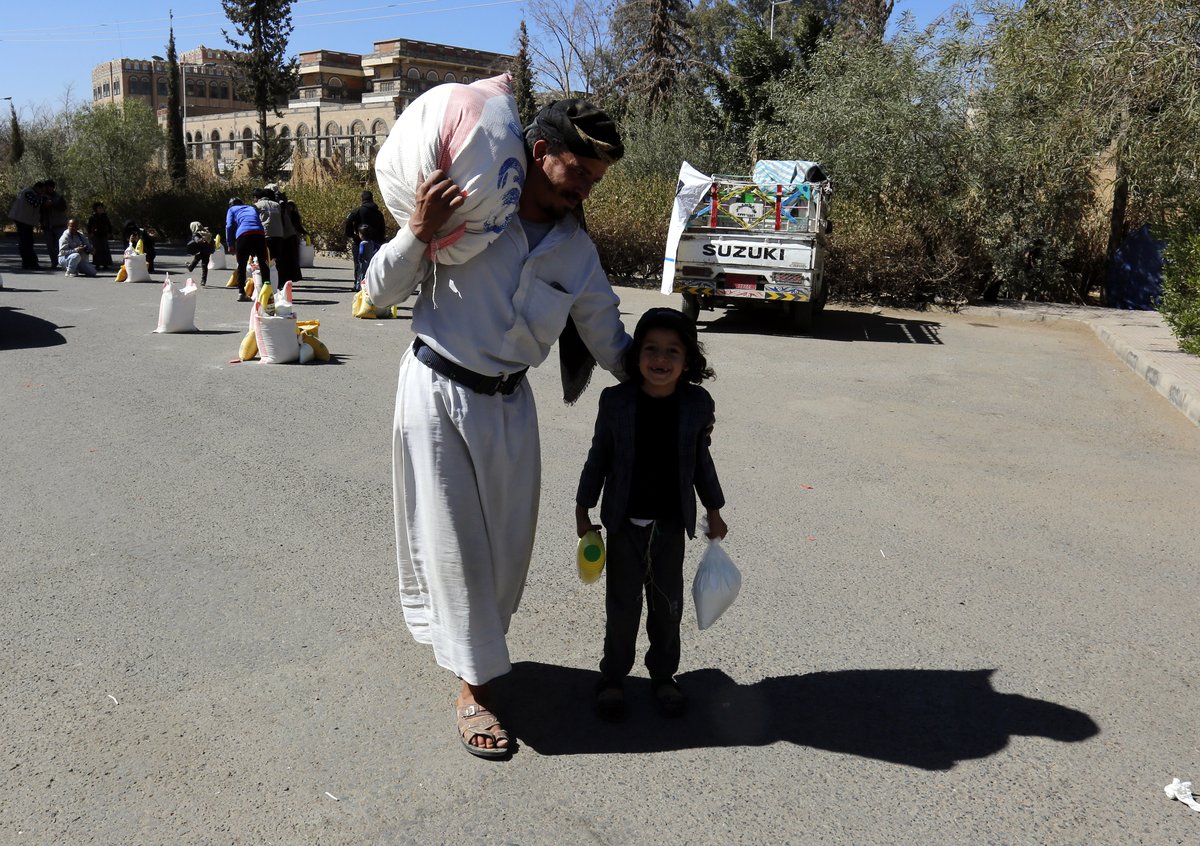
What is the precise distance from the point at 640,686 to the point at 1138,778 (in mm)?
1582

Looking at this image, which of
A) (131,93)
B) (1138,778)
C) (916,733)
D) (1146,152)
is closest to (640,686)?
(916,733)

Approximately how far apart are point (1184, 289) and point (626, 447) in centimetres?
1239

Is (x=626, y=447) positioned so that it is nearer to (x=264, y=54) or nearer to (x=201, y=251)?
(x=201, y=251)

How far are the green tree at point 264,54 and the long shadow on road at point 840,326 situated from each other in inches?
1390

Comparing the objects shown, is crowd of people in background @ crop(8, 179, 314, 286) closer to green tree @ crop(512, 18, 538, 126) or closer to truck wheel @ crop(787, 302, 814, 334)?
truck wheel @ crop(787, 302, 814, 334)

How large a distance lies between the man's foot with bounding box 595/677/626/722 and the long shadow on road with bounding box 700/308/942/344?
11.2m

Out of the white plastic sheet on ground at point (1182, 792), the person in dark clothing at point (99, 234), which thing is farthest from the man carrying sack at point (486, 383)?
the person in dark clothing at point (99, 234)

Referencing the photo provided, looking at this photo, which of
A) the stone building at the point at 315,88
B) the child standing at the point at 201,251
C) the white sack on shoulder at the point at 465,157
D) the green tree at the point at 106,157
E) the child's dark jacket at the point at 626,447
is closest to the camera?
the white sack on shoulder at the point at 465,157

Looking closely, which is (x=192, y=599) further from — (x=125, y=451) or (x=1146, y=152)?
(x=1146, y=152)

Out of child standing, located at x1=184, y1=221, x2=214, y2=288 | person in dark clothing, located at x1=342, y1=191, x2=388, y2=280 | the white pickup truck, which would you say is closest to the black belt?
the white pickup truck

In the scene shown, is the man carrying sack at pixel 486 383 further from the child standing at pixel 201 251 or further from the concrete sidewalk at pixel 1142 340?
A: the child standing at pixel 201 251

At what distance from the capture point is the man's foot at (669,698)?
344 cm

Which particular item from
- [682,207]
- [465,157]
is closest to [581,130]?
[465,157]

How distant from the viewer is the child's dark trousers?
3.34 meters
